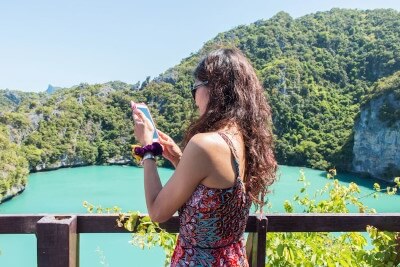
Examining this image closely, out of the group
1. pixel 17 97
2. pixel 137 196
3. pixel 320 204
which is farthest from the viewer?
pixel 17 97

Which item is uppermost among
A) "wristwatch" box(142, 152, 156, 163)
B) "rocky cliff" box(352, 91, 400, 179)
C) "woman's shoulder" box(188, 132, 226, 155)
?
"woman's shoulder" box(188, 132, 226, 155)

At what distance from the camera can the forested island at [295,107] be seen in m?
49.7

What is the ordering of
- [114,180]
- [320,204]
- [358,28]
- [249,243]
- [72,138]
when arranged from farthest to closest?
[358,28]
[72,138]
[114,180]
[320,204]
[249,243]

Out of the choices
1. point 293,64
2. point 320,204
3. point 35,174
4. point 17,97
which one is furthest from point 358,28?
point 17,97

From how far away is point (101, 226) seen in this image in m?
1.42

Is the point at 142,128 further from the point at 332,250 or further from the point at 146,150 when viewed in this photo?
the point at 332,250

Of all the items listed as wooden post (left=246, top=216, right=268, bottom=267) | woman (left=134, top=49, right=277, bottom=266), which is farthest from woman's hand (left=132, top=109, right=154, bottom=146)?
wooden post (left=246, top=216, right=268, bottom=267)

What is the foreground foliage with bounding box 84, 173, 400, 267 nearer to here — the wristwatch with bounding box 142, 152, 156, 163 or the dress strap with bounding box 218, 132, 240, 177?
the wristwatch with bounding box 142, 152, 156, 163

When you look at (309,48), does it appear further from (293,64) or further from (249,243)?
(249,243)

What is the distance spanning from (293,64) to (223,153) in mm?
75924

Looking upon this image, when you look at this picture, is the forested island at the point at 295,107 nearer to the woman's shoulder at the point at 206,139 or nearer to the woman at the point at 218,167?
the woman at the point at 218,167

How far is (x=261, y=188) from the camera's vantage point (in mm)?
1245

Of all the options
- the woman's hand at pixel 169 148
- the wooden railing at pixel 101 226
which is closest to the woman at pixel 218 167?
the woman's hand at pixel 169 148

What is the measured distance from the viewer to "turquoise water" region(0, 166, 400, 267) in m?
22.5
